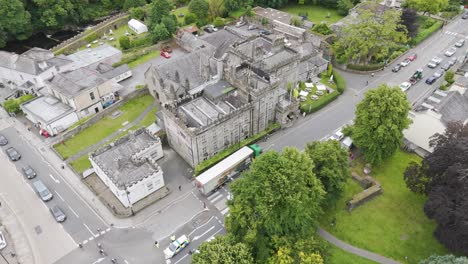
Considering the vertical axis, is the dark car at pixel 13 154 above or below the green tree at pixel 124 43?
below

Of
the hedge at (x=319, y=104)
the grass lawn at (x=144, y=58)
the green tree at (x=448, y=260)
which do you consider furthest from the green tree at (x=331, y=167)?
the grass lawn at (x=144, y=58)

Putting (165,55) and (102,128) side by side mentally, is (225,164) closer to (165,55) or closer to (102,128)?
(102,128)

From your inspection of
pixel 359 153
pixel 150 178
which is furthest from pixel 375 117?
pixel 150 178

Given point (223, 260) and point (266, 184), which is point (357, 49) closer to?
point (266, 184)

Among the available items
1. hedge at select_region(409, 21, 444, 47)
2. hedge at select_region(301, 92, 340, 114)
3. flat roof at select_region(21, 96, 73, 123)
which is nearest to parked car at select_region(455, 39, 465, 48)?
hedge at select_region(409, 21, 444, 47)

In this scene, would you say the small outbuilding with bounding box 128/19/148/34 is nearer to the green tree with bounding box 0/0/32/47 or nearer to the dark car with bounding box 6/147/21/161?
the green tree with bounding box 0/0/32/47

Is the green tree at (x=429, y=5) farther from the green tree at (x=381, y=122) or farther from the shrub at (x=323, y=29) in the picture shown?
the green tree at (x=381, y=122)
